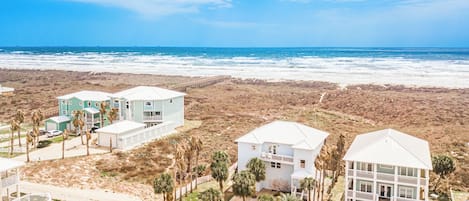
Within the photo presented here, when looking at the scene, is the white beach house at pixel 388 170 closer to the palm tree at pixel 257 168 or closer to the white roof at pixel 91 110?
the palm tree at pixel 257 168

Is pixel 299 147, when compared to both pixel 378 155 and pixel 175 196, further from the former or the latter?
pixel 175 196

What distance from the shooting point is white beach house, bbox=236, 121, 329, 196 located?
94.3 feet

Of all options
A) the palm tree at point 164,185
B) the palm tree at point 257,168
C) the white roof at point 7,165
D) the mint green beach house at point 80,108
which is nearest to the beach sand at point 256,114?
the palm tree at point 164,185

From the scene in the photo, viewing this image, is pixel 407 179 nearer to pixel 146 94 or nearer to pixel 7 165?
pixel 7 165

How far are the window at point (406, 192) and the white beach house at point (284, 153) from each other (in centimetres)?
570

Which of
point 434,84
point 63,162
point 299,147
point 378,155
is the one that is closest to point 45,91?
point 63,162

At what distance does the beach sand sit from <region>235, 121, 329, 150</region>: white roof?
806 centimetres

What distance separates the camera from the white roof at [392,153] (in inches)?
962

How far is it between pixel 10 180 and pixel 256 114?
4228 cm

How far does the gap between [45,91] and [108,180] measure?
61.3 metres

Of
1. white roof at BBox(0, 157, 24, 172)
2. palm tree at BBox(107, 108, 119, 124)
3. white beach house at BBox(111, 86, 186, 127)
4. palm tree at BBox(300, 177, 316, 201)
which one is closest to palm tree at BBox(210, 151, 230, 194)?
palm tree at BBox(300, 177, 316, 201)

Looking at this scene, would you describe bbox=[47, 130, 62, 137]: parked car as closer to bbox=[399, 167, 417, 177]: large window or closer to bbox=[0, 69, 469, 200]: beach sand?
bbox=[0, 69, 469, 200]: beach sand

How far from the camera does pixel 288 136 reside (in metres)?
30.4

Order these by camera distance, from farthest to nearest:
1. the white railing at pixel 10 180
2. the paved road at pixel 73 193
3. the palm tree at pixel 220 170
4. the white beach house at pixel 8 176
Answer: the paved road at pixel 73 193
the palm tree at pixel 220 170
the white railing at pixel 10 180
the white beach house at pixel 8 176
